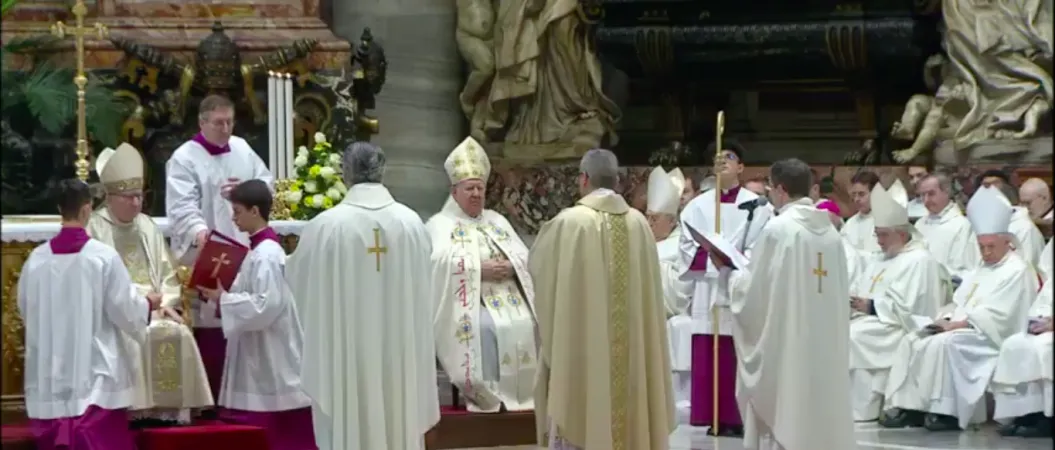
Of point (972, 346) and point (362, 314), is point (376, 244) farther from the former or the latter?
point (972, 346)

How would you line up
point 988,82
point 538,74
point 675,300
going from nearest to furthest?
point 675,300 < point 988,82 < point 538,74

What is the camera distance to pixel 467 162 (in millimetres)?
9164

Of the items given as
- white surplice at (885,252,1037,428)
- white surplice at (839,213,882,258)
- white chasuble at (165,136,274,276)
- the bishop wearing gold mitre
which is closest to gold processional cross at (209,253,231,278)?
the bishop wearing gold mitre

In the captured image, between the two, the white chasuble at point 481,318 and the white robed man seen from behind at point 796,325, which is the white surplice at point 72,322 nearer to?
the white chasuble at point 481,318

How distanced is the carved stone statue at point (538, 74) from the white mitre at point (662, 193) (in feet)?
8.24

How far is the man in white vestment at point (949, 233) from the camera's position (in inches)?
422

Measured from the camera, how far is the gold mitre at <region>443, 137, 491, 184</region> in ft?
30.0

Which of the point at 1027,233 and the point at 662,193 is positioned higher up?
the point at 662,193

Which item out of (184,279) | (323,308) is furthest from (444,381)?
(323,308)

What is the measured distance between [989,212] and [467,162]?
2.78 m

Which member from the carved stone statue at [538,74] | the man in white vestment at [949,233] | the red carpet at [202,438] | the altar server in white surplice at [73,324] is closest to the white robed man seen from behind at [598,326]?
the red carpet at [202,438]

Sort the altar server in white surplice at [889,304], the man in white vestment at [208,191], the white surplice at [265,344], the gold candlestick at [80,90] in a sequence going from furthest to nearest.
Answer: the altar server in white surplice at [889,304] < the man in white vestment at [208,191] < the gold candlestick at [80,90] < the white surplice at [265,344]

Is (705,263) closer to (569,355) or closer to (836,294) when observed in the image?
(836,294)

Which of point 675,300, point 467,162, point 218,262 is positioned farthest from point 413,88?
point 218,262
